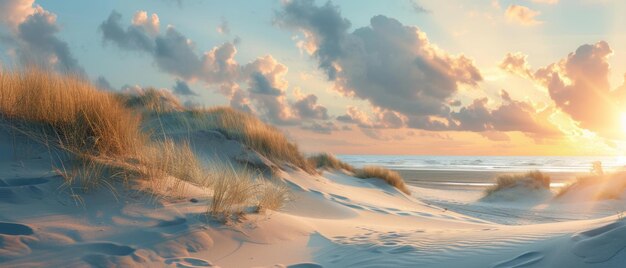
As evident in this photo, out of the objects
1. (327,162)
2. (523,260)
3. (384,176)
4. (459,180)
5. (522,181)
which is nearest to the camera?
(523,260)

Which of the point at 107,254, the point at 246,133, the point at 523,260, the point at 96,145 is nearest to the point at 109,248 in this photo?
the point at 107,254

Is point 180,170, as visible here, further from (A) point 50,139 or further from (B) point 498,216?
(B) point 498,216

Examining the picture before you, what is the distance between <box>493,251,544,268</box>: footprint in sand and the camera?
2.96 m

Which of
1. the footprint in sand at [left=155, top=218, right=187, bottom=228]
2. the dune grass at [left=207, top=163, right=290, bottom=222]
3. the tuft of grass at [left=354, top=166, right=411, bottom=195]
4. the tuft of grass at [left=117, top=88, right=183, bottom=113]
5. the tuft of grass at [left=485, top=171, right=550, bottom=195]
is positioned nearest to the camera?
the footprint in sand at [left=155, top=218, right=187, bottom=228]

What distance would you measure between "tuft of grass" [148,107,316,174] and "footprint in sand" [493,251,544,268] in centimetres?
741

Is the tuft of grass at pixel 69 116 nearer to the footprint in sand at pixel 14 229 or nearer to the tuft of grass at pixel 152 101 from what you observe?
the footprint in sand at pixel 14 229

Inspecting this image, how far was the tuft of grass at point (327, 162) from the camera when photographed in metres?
15.3

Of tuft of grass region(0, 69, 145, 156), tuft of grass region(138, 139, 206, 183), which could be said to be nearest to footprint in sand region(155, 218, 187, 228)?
tuft of grass region(138, 139, 206, 183)

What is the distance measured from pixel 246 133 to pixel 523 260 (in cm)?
828

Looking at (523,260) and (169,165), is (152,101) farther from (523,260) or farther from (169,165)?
(523,260)

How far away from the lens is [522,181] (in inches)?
592

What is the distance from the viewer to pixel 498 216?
10.1 meters

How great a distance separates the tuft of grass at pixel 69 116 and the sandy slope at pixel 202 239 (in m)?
0.41

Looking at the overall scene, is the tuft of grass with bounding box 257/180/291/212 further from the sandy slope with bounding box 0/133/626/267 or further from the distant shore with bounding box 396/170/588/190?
the distant shore with bounding box 396/170/588/190
